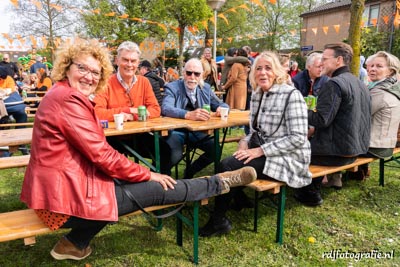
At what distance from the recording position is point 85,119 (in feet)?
5.89

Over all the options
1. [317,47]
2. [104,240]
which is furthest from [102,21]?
[104,240]

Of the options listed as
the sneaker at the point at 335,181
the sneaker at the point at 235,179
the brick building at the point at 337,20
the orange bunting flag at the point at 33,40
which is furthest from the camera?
the brick building at the point at 337,20

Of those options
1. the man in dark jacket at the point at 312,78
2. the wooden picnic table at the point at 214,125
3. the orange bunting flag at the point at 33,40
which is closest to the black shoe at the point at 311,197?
the wooden picnic table at the point at 214,125

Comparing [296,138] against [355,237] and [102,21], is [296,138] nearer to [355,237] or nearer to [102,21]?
[355,237]

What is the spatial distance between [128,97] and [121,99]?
79mm

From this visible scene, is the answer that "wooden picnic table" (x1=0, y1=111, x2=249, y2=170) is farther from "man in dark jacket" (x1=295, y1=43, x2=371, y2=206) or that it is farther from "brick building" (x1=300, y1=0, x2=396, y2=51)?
"brick building" (x1=300, y1=0, x2=396, y2=51)

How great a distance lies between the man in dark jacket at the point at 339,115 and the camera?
2893 mm

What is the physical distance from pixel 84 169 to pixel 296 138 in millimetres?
1622

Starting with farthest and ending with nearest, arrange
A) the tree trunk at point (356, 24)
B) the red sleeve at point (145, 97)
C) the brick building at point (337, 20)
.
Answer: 1. the brick building at point (337, 20)
2. the tree trunk at point (356, 24)
3. the red sleeve at point (145, 97)

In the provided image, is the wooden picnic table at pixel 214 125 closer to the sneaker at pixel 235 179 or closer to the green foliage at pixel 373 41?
the sneaker at pixel 235 179

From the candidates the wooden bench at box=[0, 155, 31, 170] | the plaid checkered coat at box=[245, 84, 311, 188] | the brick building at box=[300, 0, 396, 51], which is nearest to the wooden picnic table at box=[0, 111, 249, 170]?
the wooden bench at box=[0, 155, 31, 170]

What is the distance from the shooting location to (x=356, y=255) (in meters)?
2.60

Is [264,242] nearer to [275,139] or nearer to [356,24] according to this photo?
[275,139]

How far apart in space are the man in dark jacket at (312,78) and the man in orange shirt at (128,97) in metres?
2.40
